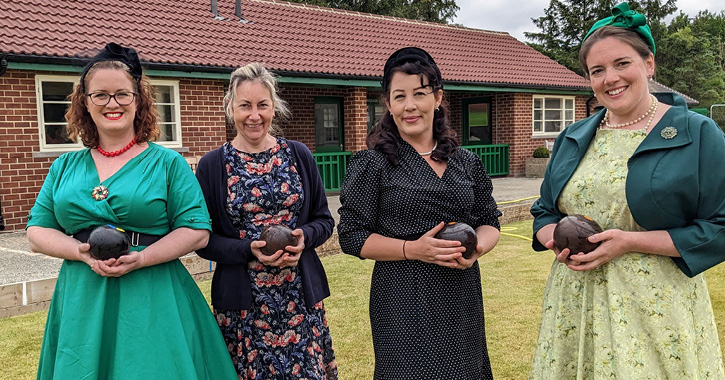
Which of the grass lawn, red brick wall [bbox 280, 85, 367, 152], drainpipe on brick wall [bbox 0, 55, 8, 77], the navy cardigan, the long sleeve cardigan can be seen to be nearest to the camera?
the long sleeve cardigan

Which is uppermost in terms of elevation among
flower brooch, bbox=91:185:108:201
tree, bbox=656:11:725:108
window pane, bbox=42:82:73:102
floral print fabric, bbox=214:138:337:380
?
tree, bbox=656:11:725:108

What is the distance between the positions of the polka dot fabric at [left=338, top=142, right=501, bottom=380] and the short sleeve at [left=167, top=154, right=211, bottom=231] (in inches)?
24.8

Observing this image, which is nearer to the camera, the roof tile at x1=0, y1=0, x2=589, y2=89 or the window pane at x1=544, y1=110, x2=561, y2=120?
the roof tile at x1=0, y1=0, x2=589, y2=89

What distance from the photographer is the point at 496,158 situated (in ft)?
58.0

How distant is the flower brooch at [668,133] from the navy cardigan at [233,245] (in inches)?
61.9

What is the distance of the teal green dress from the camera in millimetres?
2430

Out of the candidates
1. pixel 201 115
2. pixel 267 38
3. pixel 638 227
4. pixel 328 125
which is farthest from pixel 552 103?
pixel 638 227

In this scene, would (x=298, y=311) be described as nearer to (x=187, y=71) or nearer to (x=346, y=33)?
(x=187, y=71)

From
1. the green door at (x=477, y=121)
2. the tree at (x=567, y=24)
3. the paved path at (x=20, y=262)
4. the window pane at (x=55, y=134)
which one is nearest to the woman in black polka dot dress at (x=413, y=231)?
the paved path at (x=20, y=262)

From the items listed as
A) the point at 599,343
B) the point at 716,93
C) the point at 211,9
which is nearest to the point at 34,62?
the point at 211,9

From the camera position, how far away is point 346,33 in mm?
16203

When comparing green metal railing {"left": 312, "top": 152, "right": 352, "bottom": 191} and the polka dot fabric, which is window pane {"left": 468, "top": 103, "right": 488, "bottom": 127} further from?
the polka dot fabric

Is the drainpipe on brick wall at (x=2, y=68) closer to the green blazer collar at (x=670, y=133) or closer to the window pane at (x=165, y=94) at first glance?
the window pane at (x=165, y=94)

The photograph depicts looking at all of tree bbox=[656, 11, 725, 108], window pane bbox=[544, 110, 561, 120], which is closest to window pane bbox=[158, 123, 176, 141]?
window pane bbox=[544, 110, 561, 120]
